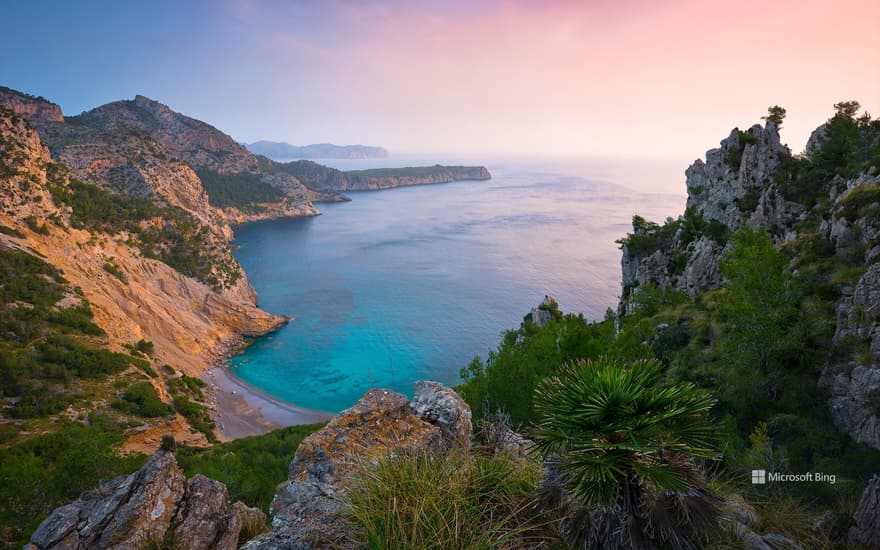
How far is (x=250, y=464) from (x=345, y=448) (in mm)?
19244

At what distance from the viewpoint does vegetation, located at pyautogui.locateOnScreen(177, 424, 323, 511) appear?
14.2 m

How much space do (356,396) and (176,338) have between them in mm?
21328

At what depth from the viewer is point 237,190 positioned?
13675 cm

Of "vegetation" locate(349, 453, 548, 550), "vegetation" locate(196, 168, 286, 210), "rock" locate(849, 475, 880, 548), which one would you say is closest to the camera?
"vegetation" locate(349, 453, 548, 550)

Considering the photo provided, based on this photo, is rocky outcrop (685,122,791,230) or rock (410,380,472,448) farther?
rocky outcrop (685,122,791,230)

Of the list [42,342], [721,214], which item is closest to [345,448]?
[42,342]

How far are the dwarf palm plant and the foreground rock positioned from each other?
49.3 inches

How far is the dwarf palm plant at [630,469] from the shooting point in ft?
11.0

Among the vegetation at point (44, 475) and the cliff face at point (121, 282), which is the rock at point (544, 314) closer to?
the vegetation at point (44, 475)

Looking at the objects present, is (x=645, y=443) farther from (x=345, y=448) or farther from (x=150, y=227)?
(x=150, y=227)

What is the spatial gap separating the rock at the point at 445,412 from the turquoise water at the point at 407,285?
577cm

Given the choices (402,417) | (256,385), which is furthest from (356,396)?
(402,417)

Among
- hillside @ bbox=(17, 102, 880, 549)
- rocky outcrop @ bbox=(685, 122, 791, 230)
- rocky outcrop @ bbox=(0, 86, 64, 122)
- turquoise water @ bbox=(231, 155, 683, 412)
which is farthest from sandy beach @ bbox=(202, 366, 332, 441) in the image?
rocky outcrop @ bbox=(0, 86, 64, 122)

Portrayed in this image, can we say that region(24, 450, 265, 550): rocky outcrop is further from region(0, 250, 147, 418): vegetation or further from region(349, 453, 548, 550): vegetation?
region(0, 250, 147, 418): vegetation
